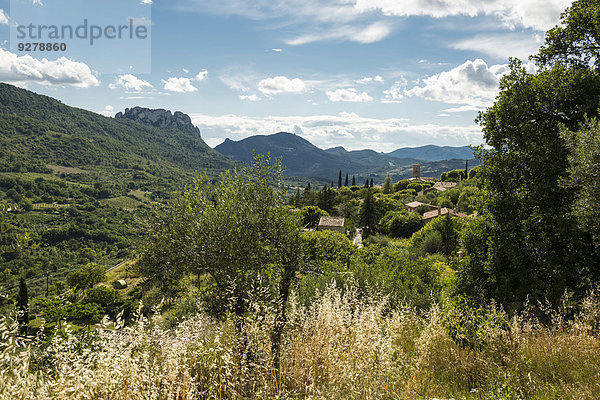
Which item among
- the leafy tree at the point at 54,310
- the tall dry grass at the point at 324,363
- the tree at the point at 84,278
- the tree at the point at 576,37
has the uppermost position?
the tree at the point at 576,37

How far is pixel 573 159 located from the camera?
7145 millimetres

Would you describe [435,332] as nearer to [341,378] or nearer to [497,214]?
[341,378]

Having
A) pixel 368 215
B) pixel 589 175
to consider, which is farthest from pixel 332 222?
pixel 589 175

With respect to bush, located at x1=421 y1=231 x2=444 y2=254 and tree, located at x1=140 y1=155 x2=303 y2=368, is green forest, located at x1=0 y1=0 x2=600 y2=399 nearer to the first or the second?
tree, located at x1=140 y1=155 x2=303 y2=368

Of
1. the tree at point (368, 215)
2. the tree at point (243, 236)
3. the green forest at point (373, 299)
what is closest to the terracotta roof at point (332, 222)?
the tree at point (368, 215)

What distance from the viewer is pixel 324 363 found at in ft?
14.5

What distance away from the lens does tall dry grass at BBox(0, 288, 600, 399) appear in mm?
3475

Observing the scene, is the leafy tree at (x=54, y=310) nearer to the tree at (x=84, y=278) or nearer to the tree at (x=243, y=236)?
the tree at (x=243, y=236)

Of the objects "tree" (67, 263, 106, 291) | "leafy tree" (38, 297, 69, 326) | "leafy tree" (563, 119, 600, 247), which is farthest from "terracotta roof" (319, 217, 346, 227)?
"leafy tree" (563, 119, 600, 247)

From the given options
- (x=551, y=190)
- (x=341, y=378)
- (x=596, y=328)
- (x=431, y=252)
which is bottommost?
(x=431, y=252)

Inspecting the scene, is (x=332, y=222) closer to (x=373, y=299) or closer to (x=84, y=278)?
(x=84, y=278)

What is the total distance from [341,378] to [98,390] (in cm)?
269

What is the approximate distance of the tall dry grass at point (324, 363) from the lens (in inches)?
137

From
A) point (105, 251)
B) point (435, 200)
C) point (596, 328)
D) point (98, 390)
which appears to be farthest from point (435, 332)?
point (105, 251)
